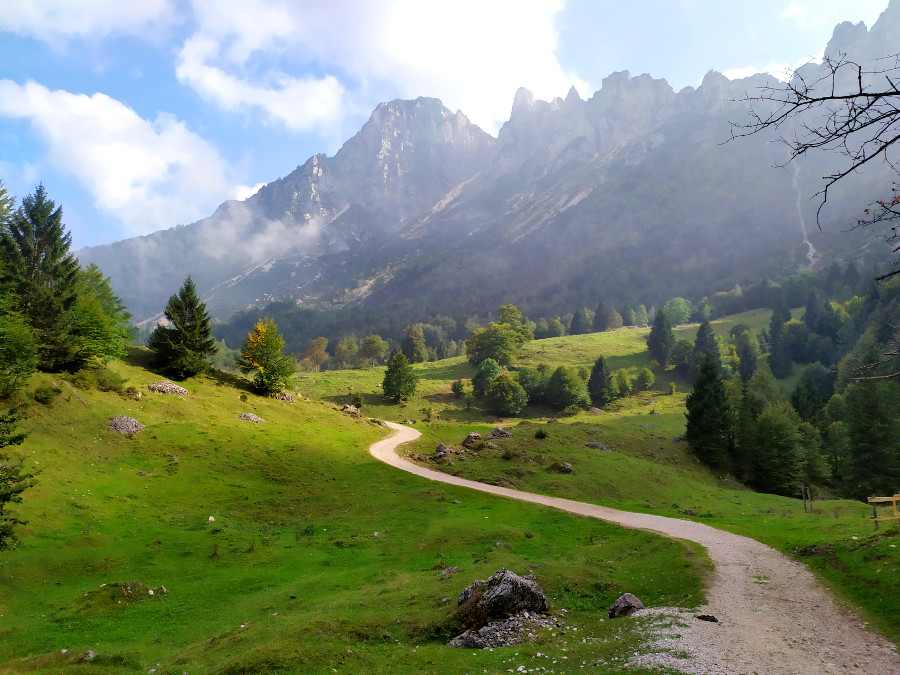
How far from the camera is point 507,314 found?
5797 inches

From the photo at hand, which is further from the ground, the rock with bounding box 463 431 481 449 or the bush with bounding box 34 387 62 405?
the bush with bounding box 34 387 62 405

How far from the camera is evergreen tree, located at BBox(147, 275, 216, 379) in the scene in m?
50.9

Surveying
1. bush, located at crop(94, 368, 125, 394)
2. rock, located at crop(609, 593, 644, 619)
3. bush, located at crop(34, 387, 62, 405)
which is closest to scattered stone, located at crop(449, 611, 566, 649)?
rock, located at crop(609, 593, 644, 619)

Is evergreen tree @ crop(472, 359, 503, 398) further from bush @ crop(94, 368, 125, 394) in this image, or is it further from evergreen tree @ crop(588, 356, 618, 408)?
bush @ crop(94, 368, 125, 394)

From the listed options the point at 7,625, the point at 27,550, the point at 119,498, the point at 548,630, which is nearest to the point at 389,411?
the point at 119,498

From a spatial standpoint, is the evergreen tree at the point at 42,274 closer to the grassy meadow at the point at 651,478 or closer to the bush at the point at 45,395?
the bush at the point at 45,395

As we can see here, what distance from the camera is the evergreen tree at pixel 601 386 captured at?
110938mm

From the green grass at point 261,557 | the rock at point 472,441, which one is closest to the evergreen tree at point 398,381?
the rock at point 472,441

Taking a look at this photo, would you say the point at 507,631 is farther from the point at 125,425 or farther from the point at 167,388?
the point at 167,388

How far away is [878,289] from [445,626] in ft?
539

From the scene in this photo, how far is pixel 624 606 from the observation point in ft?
46.1

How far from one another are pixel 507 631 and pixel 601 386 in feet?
345

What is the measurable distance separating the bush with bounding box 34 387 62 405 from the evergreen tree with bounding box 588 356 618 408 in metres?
99.7

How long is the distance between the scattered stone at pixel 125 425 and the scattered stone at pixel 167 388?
25.3 feet
